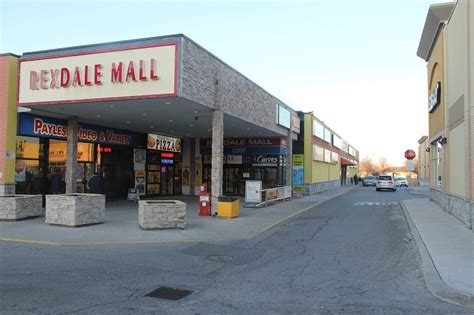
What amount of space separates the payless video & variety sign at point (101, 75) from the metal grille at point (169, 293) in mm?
8388

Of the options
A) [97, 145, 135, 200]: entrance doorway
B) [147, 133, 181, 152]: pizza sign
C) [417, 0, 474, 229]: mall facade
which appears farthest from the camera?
[147, 133, 181, 152]: pizza sign

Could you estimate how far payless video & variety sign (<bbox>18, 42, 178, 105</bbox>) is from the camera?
14.1 m

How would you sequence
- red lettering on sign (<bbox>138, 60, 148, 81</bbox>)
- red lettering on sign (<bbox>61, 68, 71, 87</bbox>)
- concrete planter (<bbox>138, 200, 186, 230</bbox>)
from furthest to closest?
red lettering on sign (<bbox>61, 68, 71, 87</bbox>) → red lettering on sign (<bbox>138, 60, 148, 81</bbox>) → concrete planter (<bbox>138, 200, 186, 230</bbox>)

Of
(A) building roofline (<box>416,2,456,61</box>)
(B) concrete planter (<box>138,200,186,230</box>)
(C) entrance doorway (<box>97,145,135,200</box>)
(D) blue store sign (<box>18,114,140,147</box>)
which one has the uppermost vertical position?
(A) building roofline (<box>416,2,456,61</box>)

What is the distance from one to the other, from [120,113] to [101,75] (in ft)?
11.8

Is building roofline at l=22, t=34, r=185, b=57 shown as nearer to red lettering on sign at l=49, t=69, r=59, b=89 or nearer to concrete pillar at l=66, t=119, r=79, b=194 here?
red lettering on sign at l=49, t=69, r=59, b=89

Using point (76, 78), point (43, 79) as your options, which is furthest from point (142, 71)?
point (43, 79)

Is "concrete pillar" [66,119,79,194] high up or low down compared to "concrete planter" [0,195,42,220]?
up

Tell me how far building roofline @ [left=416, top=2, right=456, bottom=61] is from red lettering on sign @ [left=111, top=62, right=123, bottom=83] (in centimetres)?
1310

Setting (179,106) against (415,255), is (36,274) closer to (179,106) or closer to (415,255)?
(415,255)

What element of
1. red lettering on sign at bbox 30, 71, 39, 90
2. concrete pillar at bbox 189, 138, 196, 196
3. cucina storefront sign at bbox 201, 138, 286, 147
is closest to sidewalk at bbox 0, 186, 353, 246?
red lettering on sign at bbox 30, 71, 39, 90

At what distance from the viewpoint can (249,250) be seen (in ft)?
33.5

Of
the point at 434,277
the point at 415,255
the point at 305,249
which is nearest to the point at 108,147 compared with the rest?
the point at 305,249

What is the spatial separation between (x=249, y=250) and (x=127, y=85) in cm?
762
